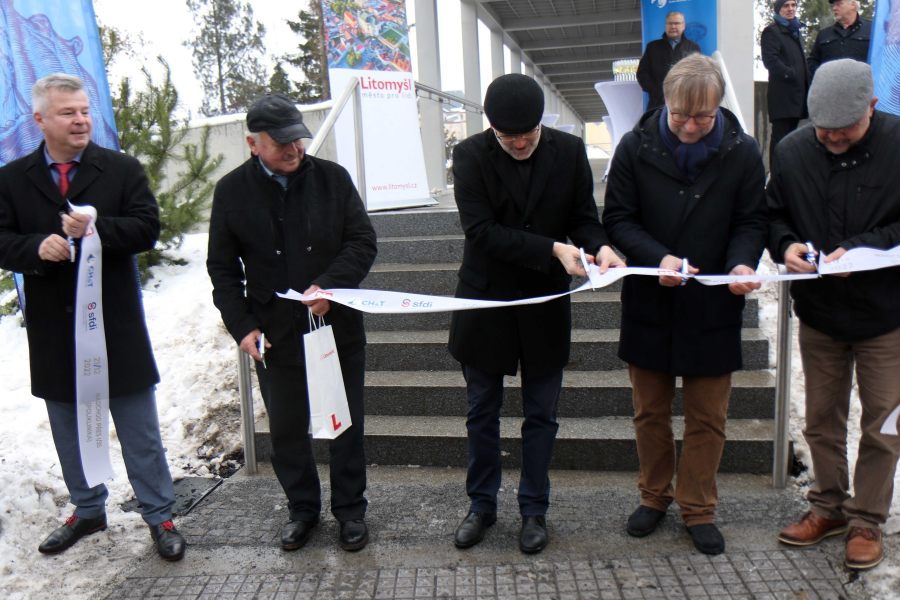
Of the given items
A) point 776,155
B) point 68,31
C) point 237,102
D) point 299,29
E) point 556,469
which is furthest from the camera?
point 237,102

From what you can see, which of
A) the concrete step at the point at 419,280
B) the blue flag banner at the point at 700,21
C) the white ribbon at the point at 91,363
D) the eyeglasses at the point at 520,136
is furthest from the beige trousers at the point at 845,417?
the blue flag banner at the point at 700,21

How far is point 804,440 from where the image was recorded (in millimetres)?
3809

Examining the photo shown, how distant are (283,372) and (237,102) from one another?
120 ft

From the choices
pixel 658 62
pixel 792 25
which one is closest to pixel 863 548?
pixel 792 25

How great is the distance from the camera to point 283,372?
312 cm

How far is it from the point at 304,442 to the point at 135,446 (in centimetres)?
78

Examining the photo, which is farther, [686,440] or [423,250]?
[423,250]

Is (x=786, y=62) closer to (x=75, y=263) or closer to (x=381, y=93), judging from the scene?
(x=381, y=93)

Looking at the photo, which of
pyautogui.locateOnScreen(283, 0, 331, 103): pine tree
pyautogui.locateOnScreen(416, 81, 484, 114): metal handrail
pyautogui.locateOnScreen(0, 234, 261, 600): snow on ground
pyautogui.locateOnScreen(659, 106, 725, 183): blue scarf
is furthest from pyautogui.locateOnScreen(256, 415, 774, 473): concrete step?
pyautogui.locateOnScreen(283, 0, 331, 103): pine tree

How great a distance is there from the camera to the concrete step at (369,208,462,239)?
5734 millimetres

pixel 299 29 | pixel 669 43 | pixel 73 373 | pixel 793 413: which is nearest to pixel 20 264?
pixel 73 373

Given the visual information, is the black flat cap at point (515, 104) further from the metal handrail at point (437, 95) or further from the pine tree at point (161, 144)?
the metal handrail at point (437, 95)

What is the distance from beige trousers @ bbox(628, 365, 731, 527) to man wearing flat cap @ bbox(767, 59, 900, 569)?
39cm

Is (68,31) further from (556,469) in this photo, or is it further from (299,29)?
(299,29)
